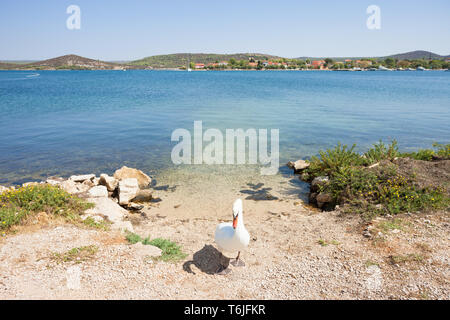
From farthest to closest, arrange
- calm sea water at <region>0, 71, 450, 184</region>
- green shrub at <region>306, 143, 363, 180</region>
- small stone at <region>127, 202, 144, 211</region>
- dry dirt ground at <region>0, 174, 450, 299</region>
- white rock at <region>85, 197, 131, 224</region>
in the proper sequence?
calm sea water at <region>0, 71, 450, 184</region>, green shrub at <region>306, 143, 363, 180</region>, small stone at <region>127, 202, 144, 211</region>, white rock at <region>85, 197, 131, 224</region>, dry dirt ground at <region>0, 174, 450, 299</region>

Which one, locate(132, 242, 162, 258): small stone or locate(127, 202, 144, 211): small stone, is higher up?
locate(132, 242, 162, 258): small stone

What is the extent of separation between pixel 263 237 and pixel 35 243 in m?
5.69

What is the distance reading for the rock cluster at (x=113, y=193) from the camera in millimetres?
8750

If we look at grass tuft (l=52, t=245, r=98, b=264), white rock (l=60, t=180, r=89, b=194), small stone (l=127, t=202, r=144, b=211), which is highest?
white rock (l=60, t=180, r=89, b=194)

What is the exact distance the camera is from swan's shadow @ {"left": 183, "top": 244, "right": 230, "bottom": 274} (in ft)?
20.4

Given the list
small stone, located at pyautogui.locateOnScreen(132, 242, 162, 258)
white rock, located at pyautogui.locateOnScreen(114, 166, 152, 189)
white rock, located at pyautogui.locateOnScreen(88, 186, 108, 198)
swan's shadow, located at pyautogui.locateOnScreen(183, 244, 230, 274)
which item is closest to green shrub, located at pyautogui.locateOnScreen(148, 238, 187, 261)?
small stone, located at pyautogui.locateOnScreen(132, 242, 162, 258)

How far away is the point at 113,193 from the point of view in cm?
1180

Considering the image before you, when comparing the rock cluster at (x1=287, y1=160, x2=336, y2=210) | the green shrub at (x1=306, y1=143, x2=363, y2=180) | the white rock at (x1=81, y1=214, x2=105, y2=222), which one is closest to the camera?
the white rock at (x1=81, y1=214, x2=105, y2=222)

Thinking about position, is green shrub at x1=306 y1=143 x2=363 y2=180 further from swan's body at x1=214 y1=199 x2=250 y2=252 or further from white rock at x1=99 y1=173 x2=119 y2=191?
white rock at x1=99 y1=173 x2=119 y2=191

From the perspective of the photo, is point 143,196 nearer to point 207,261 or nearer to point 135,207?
point 135,207

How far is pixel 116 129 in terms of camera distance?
2353 centimetres

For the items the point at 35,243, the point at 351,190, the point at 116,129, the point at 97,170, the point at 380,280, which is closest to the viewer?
the point at 380,280

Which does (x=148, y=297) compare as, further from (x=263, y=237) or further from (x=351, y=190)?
(x=351, y=190)
